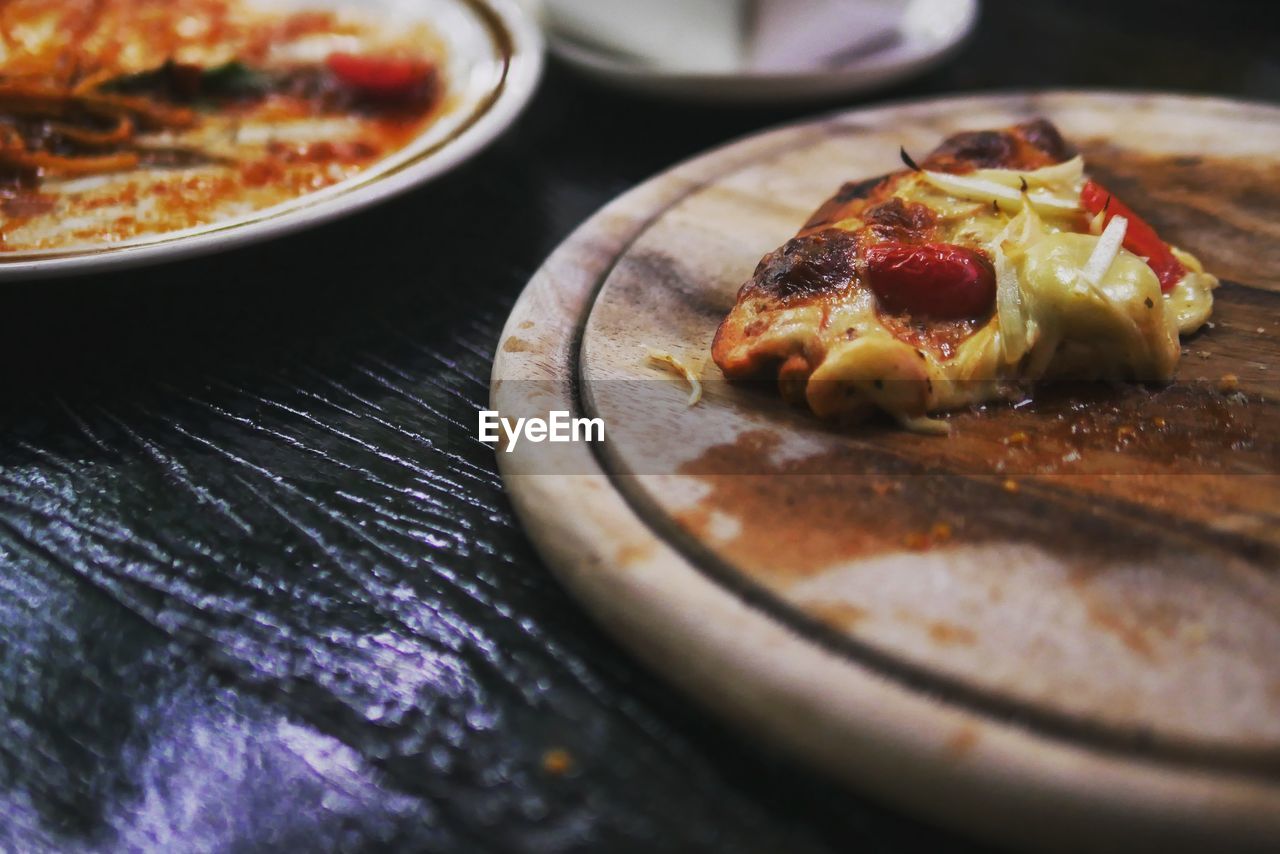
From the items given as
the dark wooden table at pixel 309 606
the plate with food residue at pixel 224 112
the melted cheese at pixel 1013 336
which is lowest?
the dark wooden table at pixel 309 606

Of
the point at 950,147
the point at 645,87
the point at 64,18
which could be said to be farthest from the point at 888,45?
the point at 64,18

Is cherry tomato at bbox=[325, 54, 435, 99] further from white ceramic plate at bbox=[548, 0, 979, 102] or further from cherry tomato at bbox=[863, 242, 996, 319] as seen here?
cherry tomato at bbox=[863, 242, 996, 319]

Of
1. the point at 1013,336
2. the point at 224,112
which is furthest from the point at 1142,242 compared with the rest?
the point at 224,112

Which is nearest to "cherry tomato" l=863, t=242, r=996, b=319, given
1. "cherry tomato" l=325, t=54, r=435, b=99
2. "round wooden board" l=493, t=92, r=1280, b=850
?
"round wooden board" l=493, t=92, r=1280, b=850

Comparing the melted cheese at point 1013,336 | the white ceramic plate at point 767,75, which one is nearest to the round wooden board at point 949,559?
the melted cheese at point 1013,336

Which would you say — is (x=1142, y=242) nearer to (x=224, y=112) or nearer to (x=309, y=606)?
(x=309, y=606)

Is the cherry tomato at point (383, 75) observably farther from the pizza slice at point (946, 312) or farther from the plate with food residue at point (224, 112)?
the pizza slice at point (946, 312)
